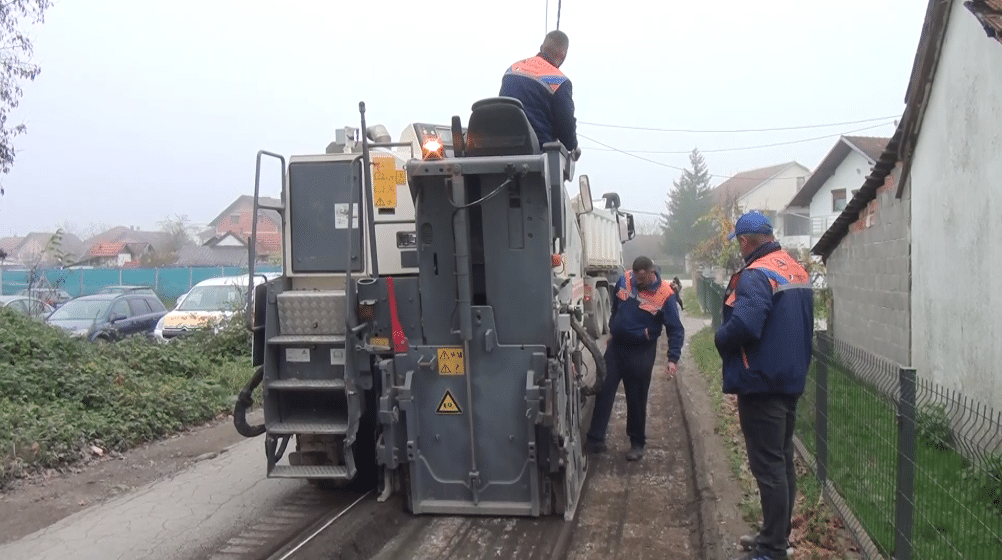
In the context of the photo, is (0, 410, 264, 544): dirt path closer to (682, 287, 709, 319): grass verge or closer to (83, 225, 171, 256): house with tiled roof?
(682, 287, 709, 319): grass verge

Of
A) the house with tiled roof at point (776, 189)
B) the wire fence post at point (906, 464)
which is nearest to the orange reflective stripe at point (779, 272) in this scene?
the wire fence post at point (906, 464)

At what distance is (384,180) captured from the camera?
274 inches

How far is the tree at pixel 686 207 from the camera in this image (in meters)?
64.8

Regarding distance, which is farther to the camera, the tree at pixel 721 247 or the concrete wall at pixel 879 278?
the tree at pixel 721 247

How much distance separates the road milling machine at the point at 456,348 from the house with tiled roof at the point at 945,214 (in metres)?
3.52

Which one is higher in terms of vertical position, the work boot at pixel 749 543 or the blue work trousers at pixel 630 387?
the blue work trousers at pixel 630 387

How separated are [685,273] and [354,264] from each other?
5880 centimetres

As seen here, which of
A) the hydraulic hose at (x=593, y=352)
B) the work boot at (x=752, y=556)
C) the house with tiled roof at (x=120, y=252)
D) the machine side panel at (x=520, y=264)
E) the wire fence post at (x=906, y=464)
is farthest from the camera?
the house with tiled roof at (x=120, y=252)

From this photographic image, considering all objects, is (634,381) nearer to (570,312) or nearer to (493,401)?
(570,312)

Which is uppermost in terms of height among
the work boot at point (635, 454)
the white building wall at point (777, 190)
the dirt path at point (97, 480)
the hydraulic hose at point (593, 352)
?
the white building wall at point (777, 190)

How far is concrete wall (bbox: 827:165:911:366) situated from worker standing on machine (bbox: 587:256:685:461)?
312cm

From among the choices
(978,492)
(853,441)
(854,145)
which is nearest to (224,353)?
(853,441)

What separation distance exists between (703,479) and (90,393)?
6.79 meters

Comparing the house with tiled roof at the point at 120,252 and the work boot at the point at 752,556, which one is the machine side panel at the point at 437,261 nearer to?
the work boot at the point at 752,556
